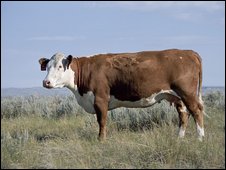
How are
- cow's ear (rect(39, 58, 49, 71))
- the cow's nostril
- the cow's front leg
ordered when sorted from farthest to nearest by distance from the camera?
cow's ear (rect(39, 58, 49, 71)) < the cow's nostril < the cow's front leg

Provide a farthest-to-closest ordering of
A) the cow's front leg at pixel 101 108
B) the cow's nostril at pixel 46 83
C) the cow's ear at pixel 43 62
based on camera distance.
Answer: the cow's ear at pixel 43 62 → the cow's nostril at pixel 46 83 → the cow's front leg at pixel 101 108

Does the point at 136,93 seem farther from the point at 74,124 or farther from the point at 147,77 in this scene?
the point at 74,124

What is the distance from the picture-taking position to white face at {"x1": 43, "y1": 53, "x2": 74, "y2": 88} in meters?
9.09

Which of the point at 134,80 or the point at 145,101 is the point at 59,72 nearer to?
the point at 134,80

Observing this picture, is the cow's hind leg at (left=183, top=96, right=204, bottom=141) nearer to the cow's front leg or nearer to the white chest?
the cow's front leg

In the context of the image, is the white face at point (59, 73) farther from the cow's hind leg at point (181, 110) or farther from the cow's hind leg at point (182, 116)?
the cow's hind leg at point (182, 116)

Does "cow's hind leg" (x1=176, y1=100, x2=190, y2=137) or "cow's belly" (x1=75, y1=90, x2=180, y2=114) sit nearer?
"cow's belly" (x1=75, y1=90, x2=180, y2=114)

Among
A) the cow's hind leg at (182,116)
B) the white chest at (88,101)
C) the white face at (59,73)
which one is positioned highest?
the white face at (59,73)

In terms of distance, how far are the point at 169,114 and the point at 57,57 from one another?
10.9ft

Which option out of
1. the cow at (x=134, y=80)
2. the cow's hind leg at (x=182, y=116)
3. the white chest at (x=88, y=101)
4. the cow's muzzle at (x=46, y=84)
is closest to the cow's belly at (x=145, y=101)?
the cow at (x=134, y=80)

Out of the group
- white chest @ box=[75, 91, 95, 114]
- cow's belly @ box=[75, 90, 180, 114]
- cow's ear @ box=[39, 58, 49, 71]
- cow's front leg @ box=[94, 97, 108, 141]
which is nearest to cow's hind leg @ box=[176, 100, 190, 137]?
cow's belly @ box=[75, 90, 180, 114]

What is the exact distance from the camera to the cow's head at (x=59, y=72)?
9086 millimetres

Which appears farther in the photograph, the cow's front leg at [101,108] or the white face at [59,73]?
the white face at [59,73]

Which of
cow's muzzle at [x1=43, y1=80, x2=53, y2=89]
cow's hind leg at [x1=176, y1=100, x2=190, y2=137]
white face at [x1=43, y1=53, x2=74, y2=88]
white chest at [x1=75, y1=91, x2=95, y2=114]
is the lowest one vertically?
cow's hind leg at [x1=176, y1=100, x2=190, y2=137]
